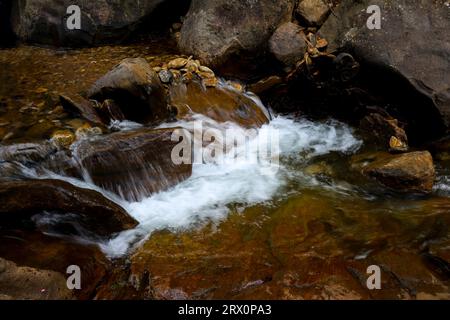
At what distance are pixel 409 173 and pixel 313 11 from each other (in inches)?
153

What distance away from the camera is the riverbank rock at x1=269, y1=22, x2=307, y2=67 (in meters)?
7.17

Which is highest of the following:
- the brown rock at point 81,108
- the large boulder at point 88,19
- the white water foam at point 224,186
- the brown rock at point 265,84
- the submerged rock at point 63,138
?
the large boulder at point 88,19

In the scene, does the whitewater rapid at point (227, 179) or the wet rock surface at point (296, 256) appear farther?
the whitewater rapid at point (227, 179)

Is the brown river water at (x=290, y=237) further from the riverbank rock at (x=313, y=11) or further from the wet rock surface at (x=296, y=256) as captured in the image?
the riverbank rock at (x=313, y=11)

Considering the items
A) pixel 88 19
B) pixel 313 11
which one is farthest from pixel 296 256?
A: pixel 88 19

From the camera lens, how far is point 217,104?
A: 22.0ft

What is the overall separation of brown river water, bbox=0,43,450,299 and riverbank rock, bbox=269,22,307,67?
1796mm

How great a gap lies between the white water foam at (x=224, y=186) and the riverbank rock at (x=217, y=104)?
0.62 feet

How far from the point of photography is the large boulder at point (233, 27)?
7.32 metres

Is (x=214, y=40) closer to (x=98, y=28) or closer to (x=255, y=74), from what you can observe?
(x=255, y=74)

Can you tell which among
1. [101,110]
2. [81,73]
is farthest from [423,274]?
[81,73]

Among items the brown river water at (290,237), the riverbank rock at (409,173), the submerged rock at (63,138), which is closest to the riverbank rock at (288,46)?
the brown river water at (290,237)

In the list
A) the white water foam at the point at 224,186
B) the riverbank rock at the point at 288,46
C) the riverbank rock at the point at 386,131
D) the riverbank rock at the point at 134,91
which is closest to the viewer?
the white water foam at the point at 224,186

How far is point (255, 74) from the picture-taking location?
7457mm
